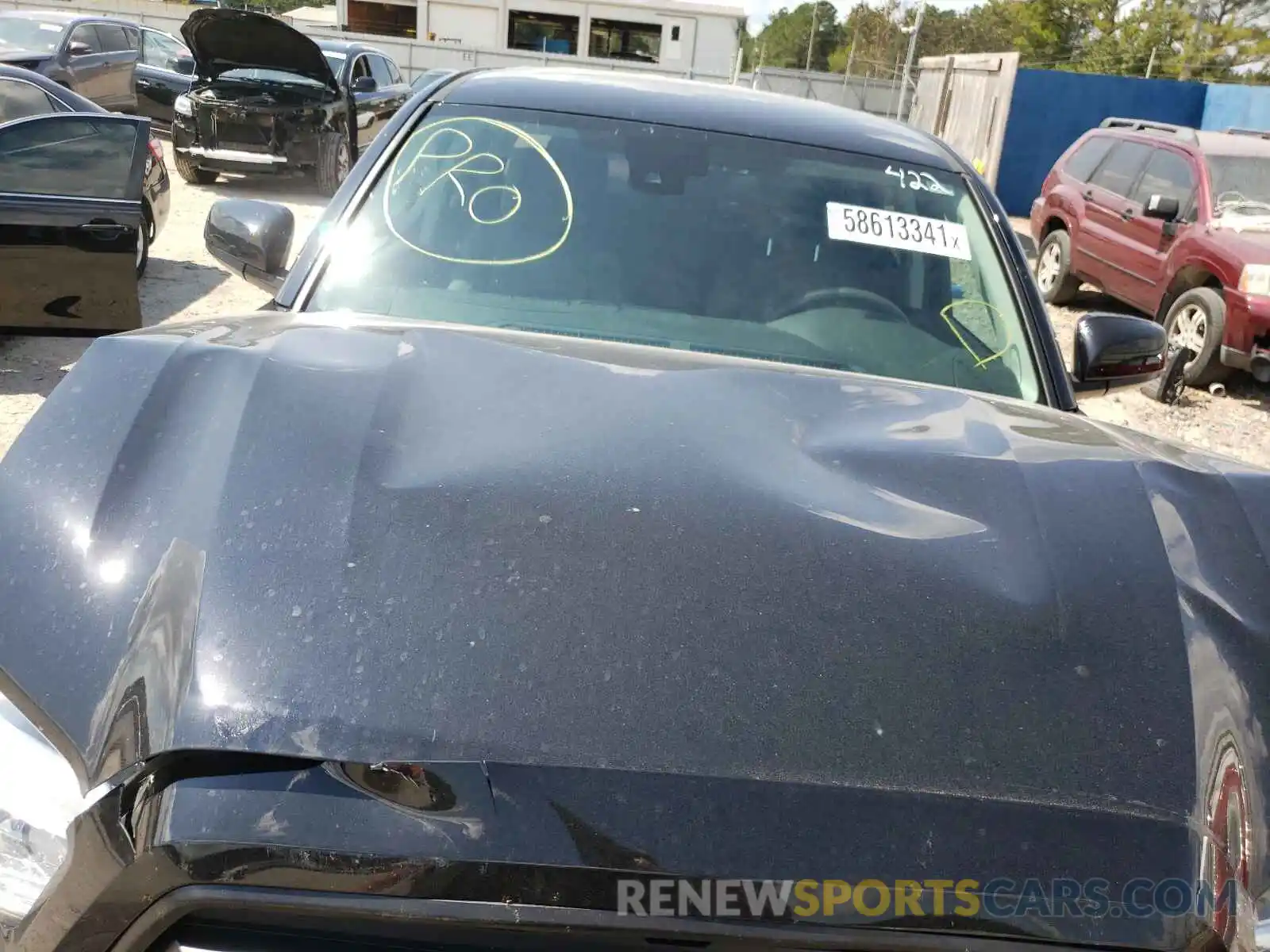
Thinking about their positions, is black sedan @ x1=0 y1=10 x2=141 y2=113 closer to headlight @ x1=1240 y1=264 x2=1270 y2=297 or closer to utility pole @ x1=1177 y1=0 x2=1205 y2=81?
headlight @ x1=1240 y1=264 x2=1270 y2=297

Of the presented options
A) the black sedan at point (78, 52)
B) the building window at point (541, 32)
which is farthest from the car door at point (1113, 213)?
the building window at point (541, 32)

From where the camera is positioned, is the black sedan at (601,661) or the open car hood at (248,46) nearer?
the black sedan at (601,661)

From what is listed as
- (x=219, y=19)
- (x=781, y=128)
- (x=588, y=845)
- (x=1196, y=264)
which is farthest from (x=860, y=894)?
(x=219, y=19)

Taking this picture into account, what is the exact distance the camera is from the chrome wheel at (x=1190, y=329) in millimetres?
8188

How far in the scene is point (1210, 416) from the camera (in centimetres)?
781

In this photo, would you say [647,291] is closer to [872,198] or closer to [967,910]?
[872,198]

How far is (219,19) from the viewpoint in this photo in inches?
432

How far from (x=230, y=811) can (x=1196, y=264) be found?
896 centimetres

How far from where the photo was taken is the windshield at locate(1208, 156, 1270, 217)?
8.71 m

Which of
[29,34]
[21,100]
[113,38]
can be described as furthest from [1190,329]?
[113,38]

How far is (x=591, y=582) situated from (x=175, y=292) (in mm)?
7465

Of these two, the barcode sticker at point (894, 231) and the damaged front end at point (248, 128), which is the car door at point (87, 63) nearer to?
the damaged front end at point (248, 128)

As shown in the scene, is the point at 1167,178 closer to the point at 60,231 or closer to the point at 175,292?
the point at 175,292

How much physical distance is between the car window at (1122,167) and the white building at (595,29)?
27.4 meters
